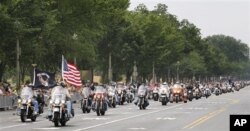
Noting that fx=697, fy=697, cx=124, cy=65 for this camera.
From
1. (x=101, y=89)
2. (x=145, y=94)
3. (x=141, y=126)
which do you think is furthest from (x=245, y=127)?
(x=145, y=94)

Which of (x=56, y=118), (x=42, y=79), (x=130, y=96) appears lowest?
(x=56, y=118)

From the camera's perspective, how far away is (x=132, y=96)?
185 feet

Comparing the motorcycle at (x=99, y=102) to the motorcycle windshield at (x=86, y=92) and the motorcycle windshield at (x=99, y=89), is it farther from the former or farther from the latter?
the motorcycle windshield at (x=86, y=92)

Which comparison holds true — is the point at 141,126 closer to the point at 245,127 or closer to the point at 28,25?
the point at 245,127

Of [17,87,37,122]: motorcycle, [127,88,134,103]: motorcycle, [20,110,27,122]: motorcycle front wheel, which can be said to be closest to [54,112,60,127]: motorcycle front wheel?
[17,87,37,122]: motorcycle

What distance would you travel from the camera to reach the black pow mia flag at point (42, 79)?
38375 mm

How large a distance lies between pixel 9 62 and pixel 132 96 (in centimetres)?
1020

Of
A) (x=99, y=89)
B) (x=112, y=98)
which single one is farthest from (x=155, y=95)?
(x=99, y=89)

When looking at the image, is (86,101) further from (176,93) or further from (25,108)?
(176,93)

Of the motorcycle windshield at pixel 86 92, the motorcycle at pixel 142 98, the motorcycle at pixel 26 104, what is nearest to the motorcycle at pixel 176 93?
the motorcycle at pixel 142 98

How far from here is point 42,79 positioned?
128 ft

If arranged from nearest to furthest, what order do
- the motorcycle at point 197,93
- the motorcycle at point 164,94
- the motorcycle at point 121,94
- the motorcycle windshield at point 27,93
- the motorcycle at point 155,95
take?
the motorcycle windshield at point 27,93
the motorcycle at point 164,94
the motorcycle at point 121,94
the motorcycle at point 155,95
the motorcycle at point 197,93

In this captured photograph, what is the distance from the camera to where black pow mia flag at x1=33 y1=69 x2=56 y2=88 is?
38.4m

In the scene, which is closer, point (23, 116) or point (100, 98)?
point (23, 116)
